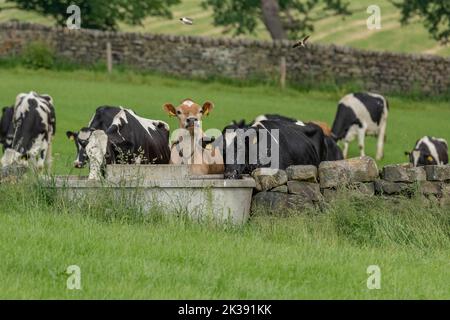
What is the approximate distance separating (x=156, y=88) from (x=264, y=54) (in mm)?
5712

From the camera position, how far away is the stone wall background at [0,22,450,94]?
44.2m

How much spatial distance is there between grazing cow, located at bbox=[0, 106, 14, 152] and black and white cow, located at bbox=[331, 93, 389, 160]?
9.25m

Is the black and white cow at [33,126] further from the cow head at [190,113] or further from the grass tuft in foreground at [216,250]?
the grass tuft in foreground at [216,250]

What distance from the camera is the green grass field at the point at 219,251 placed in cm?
1130

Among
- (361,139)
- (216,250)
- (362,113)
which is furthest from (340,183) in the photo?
(362,113)

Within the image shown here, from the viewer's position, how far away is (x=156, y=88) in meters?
41.0

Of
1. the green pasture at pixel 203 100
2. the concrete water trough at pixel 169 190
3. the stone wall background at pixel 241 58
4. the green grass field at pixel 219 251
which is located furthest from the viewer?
the stone wall background at pixel 241 58

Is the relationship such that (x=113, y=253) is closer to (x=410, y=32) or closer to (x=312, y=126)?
(x=312, y=126)

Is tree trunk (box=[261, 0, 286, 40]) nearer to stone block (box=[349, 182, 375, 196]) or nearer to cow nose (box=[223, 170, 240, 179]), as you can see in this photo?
cow nose (box=[223, 170, 240, 179])

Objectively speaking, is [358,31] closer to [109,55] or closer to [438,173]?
[109,55]

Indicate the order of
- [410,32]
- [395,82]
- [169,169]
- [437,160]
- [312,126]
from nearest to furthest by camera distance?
[169,169]
[312,126]
[437,160]
[395,82]
[410,32]

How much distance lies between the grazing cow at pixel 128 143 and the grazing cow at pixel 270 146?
1.21 meters

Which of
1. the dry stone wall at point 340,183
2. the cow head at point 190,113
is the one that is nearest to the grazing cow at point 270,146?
the cow head at point 190,113

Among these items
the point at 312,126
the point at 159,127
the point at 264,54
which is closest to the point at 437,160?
the point at 312,126
